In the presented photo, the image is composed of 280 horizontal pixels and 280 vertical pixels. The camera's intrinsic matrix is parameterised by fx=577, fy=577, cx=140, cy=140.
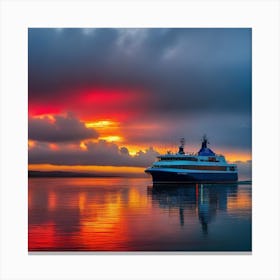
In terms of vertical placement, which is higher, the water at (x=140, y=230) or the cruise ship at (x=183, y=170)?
the cruise ship at (x=183, y=170)

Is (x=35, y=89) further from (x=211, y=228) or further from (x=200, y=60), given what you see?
(x=211, y=228)

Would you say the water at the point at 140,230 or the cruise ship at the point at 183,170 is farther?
the cruise ship at the point at 183,170

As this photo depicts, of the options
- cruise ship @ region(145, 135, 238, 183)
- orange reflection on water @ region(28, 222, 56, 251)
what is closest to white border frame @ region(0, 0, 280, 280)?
orange reflection on water @ region(28, 222, 56, 251)

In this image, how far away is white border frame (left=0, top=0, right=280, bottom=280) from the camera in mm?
9195
